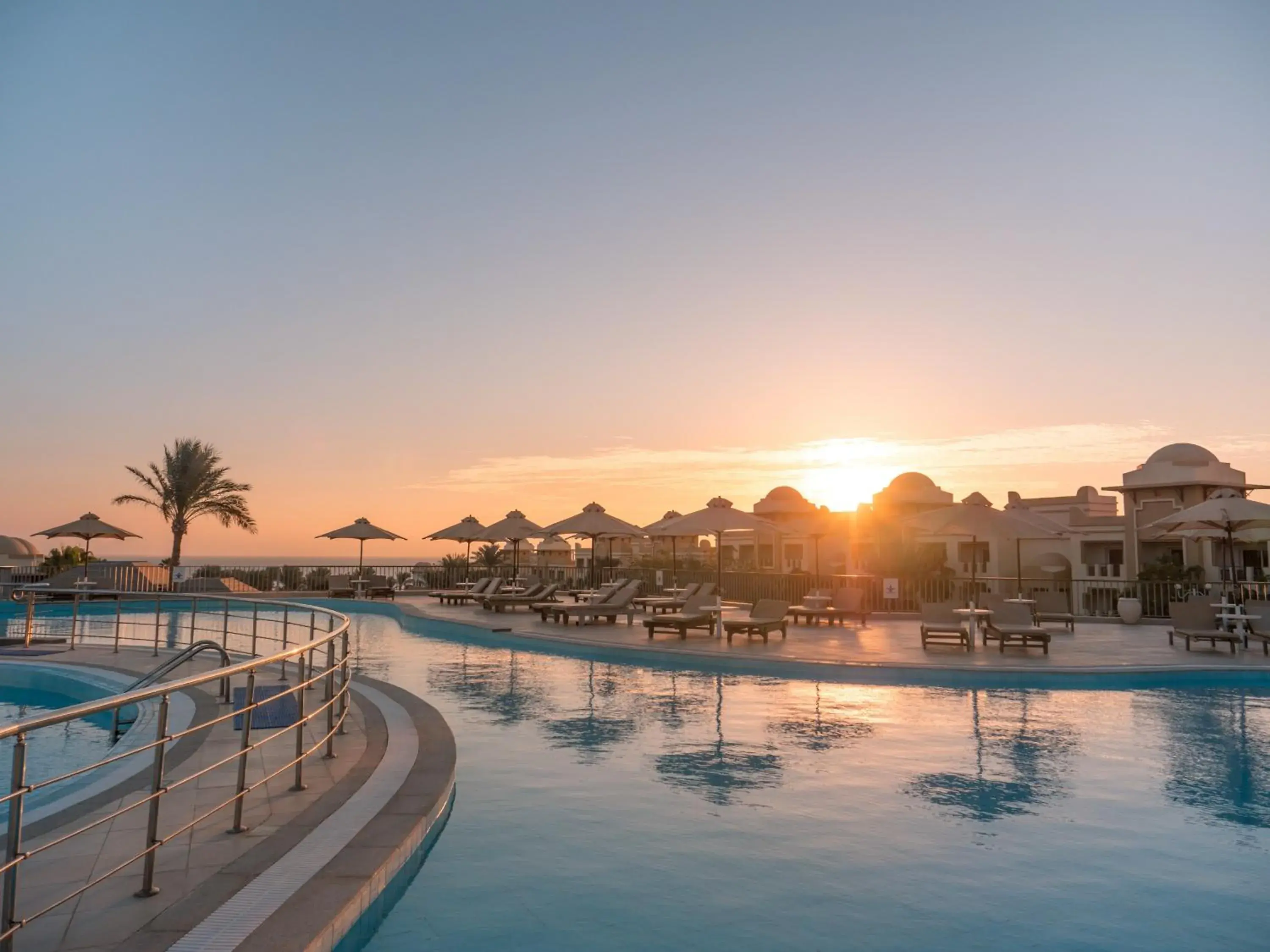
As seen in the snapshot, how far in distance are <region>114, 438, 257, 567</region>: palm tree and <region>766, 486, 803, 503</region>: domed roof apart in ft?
71.7

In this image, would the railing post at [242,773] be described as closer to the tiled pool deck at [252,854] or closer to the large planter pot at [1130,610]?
the tiled pool deck at [252,854]

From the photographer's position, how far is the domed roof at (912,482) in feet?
137

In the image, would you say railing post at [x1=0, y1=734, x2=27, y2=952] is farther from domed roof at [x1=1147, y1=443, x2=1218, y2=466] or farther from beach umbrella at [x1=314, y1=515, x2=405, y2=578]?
domed roof at [x1=1147, y1=443, x2=1218, y2=466]

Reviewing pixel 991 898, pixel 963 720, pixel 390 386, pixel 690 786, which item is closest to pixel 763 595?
pixel 390 386

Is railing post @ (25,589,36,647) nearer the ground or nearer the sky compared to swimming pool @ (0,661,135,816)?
nearer the sky

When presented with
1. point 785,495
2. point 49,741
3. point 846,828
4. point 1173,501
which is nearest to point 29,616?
point 49,741

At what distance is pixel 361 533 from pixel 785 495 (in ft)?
67.3

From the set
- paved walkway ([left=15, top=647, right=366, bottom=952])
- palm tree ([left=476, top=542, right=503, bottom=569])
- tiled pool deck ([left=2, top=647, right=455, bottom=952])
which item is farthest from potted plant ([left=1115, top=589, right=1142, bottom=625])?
palm tree ([left=476, top=542, right=503, bottom=569])

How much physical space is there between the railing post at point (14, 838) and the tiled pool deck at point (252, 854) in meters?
0.42

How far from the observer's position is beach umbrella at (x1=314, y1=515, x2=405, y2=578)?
26531mm

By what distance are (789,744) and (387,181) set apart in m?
13.2

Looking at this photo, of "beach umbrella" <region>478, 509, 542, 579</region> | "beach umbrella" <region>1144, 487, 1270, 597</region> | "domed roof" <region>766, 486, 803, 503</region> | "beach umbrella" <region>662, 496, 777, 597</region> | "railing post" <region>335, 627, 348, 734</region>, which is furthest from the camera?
"domed roof" <region>766, 486, 803, 503</region>

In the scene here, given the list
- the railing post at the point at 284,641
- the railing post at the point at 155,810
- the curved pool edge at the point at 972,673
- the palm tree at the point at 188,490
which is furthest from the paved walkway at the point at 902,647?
the palm tree at the point at 188,490

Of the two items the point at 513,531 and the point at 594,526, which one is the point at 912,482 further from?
the point at 594,526
